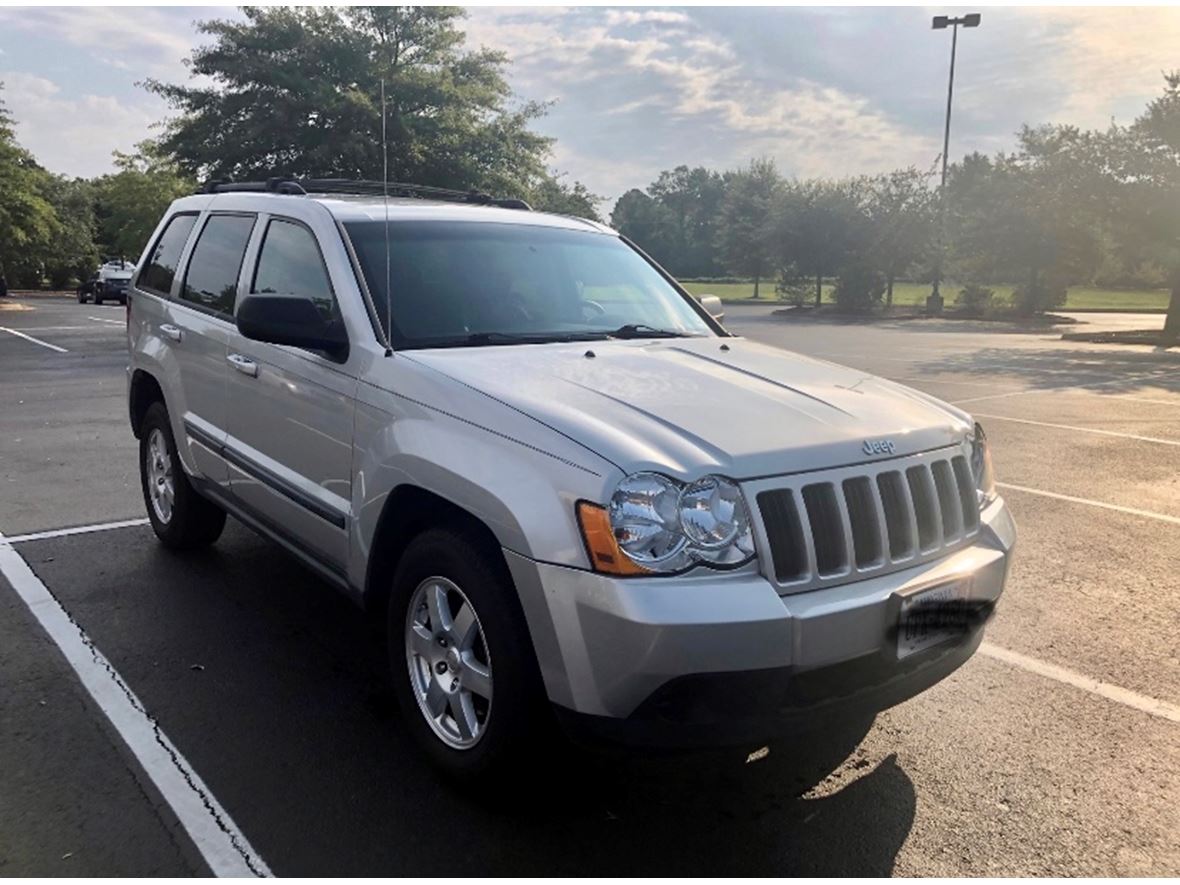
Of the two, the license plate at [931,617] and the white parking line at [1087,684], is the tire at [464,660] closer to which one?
the license plate at [931,617]

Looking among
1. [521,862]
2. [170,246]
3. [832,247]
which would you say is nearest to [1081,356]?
[170,246]

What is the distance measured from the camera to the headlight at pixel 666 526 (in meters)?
2.60

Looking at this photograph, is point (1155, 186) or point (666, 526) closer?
point (666, 526)

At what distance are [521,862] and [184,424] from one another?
3.27 m

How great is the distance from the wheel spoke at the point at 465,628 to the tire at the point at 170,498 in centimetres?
269

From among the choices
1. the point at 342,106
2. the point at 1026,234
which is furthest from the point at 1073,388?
the point at 1026,234

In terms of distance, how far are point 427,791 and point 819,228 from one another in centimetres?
4088

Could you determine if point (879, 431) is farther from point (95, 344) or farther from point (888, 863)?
point (95, 344)

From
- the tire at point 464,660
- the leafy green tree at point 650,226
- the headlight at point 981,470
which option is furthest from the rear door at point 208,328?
the leafy green tree at point 650,226

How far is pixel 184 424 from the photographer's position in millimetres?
5102

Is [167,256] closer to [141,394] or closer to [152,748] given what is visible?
[141,394]

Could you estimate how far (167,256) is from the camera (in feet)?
18.4

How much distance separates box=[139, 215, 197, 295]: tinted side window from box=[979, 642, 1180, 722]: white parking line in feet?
15.0

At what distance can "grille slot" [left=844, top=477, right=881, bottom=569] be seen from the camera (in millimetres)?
2832
